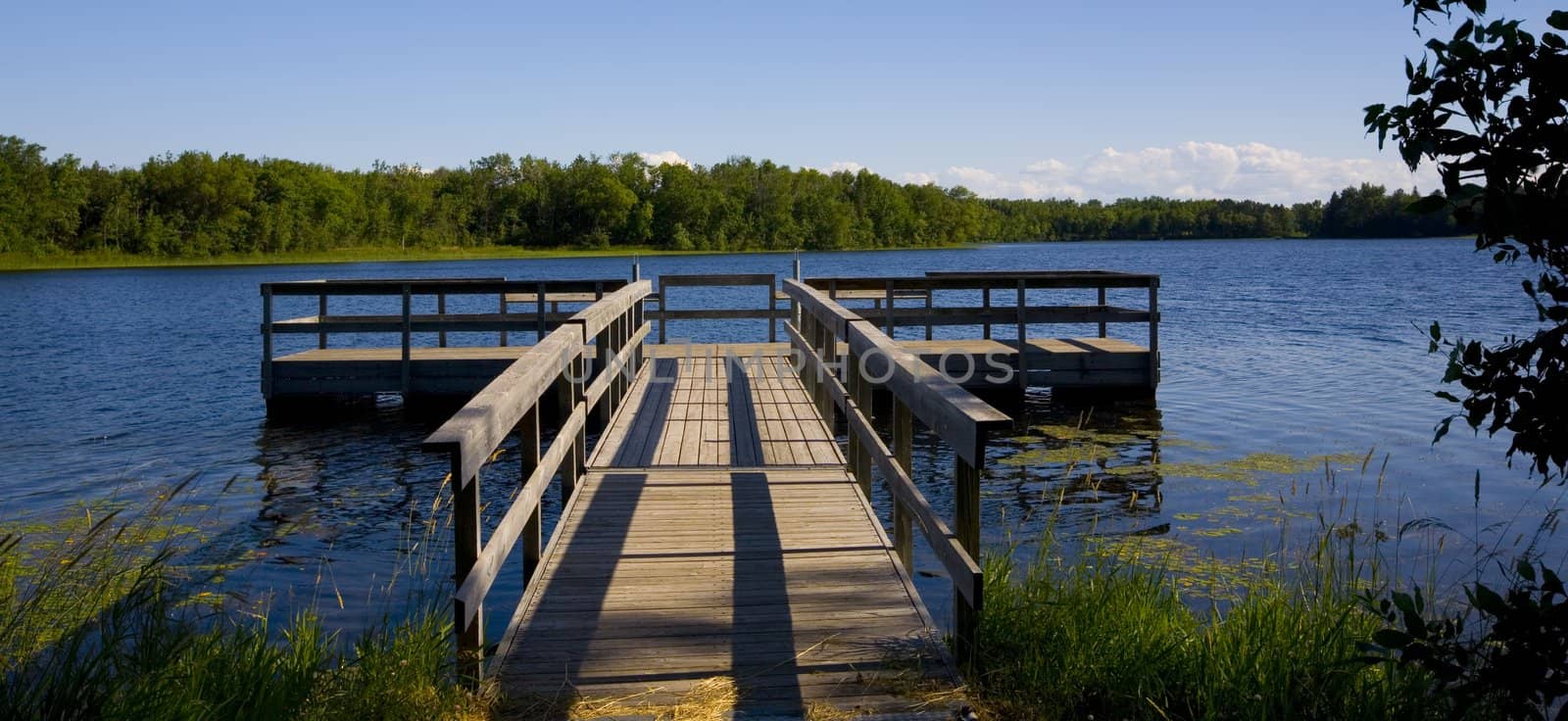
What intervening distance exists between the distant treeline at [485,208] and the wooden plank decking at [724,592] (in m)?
69.3

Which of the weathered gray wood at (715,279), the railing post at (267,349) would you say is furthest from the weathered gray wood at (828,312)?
the railing post at (267,349)

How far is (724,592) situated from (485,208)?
338ft

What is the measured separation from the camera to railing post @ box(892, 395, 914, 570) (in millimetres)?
5148

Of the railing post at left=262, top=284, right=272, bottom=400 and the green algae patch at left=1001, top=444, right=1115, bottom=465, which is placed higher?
the railing post at left=262, top=284, right=272, bottom=400

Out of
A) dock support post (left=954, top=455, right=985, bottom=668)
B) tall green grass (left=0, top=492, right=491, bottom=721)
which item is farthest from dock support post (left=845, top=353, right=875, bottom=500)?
tall green grass (left=0, top=492, right=491, bottom=721)

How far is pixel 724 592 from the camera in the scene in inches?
196

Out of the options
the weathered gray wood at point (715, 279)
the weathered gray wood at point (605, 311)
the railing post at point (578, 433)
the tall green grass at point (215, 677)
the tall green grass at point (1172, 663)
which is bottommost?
the tall green grass at point (1172, 663)

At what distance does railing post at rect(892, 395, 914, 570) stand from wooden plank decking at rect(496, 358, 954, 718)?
0.08 m

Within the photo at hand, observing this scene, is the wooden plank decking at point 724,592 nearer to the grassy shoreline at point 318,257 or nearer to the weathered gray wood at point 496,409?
the weathered gray wood at point 496,409

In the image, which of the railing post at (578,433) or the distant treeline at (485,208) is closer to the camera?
the railing post at (578,433)

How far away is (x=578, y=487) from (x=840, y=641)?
9.63ft

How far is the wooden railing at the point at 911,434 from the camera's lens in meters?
3.86

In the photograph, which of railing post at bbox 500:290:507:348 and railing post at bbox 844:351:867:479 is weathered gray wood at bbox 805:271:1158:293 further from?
railing post at bbox 844:351:867:479

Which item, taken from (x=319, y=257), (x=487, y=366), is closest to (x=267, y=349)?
(x=487, y=366)
